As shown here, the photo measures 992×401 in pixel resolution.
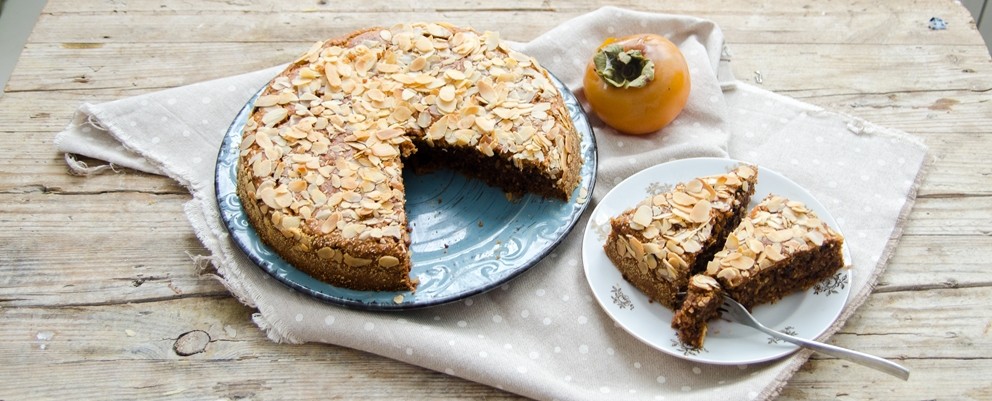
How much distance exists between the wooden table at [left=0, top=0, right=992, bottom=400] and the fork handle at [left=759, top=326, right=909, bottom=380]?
0.55 feet

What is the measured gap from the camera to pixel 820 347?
7.43 feet

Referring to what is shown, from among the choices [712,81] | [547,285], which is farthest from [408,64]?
[712,81]

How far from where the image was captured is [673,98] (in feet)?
9.50

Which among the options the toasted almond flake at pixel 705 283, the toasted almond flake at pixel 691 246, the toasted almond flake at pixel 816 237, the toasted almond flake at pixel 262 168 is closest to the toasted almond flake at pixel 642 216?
the toasted almond flake at pixel 691 246

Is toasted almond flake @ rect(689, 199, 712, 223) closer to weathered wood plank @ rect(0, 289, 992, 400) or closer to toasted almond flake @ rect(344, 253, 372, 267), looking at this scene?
weathered wood plank @ rect(0, 289, 992, 400)

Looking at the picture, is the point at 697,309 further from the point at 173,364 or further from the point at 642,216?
the point at 173,364

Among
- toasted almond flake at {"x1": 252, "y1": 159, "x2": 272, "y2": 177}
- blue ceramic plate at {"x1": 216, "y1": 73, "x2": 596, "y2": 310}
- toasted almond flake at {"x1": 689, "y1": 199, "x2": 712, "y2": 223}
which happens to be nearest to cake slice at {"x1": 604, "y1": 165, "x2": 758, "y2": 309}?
toasted almond flake at {"x1": 689, "y1": 199, "x2": 712, "y2": 223}

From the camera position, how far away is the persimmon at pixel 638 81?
112 inches

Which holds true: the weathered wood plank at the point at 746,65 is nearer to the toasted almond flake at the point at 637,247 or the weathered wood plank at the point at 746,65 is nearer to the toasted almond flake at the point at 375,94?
the toasted almond flake at the point at 375,94

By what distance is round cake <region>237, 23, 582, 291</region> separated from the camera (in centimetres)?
241

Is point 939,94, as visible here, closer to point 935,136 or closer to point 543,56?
point 935,136

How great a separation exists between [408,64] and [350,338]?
38.4 inches

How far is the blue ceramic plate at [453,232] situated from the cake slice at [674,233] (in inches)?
9.0

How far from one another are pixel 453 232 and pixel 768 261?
0.98 meters
